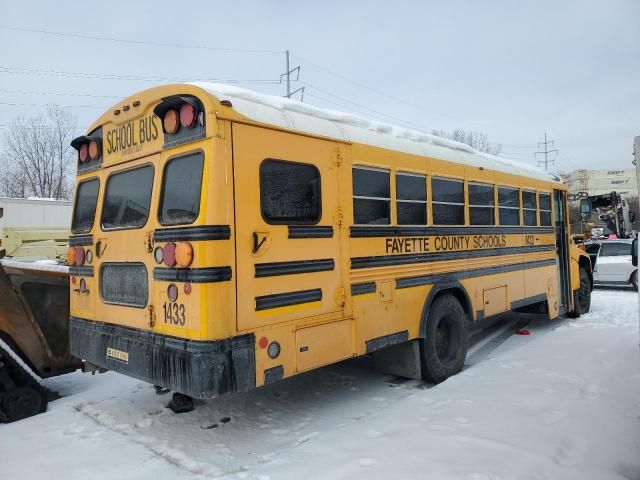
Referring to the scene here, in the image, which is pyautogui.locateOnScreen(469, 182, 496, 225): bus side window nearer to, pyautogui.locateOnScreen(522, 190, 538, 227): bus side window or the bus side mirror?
pyautogui.locateOnScreen(522, 190, 538, 227): bus side window

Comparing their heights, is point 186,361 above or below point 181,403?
above

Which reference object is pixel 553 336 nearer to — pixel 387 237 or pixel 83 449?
pixel 387 237

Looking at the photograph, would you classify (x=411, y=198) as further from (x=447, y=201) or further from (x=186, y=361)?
(x=186, y=361)

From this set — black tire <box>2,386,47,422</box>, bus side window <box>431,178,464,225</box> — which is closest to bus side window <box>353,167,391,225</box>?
bus side window <box>431,178,464,225</box>

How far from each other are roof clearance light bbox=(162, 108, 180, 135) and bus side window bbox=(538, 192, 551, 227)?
18.8 ft

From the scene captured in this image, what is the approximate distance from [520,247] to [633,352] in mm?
1796

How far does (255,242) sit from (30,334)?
2.86m

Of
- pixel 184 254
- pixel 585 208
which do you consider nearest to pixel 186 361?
pixel 184 254

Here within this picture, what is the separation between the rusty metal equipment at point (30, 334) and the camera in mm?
4387

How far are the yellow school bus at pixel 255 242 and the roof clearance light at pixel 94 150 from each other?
15 mm

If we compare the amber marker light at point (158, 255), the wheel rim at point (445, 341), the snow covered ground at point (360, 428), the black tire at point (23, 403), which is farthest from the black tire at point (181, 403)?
the wheel rim at point (445, 341)

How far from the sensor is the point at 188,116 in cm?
337

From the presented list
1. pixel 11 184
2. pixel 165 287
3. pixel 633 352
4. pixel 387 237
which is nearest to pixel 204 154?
pixel 165 287

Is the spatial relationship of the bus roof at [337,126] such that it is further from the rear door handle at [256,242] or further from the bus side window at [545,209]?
the bus side window at [545,209]
